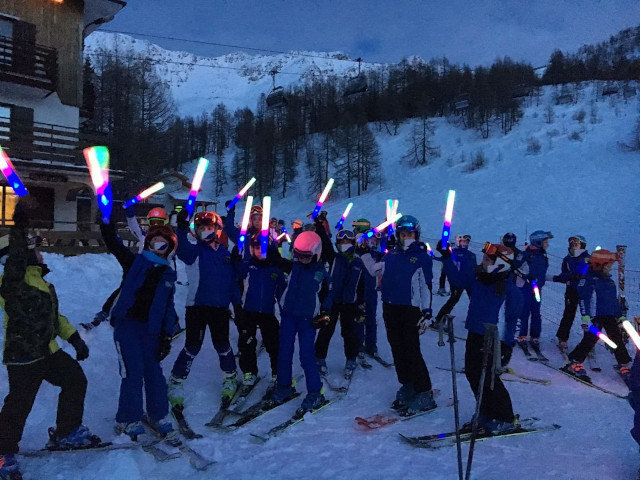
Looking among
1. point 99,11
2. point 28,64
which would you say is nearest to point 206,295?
point 28,64

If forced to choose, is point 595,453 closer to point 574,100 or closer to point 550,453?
point 550,453

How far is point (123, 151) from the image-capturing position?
34.3 meters

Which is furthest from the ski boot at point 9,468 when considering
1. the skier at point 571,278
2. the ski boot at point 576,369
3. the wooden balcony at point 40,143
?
the wooden balcony at point 40,143

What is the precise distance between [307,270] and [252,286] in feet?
2.63

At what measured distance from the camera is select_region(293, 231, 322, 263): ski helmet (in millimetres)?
5559

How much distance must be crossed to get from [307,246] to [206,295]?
1.31 meters

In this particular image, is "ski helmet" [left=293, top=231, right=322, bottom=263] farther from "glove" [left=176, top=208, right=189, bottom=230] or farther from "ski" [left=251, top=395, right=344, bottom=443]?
"ski" [left=251, top=395, right=344, bottom=443]

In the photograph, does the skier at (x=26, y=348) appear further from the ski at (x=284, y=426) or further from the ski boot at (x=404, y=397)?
the ski boot at (x=404, y=397)

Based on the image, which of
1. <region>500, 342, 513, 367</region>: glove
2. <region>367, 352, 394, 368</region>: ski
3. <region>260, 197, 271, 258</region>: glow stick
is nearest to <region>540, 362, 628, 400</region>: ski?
<region>500, 342, 513, 367</region>: glove

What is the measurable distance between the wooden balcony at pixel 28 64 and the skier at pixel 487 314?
19.1m

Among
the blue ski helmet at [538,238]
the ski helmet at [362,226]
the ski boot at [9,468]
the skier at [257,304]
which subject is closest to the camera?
the ski boot at [9,468]

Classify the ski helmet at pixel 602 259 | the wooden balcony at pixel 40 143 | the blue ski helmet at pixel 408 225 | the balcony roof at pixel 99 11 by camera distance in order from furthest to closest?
the balcony roof at pixel 99 11
the wooden balcony at pixel 40 143
the ski helmet at pixel 602 259
the blue ski helmet at pixel 408 225

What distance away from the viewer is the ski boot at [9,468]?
11.8 ft

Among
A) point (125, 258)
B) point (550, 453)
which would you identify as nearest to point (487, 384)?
point (550, 453)
